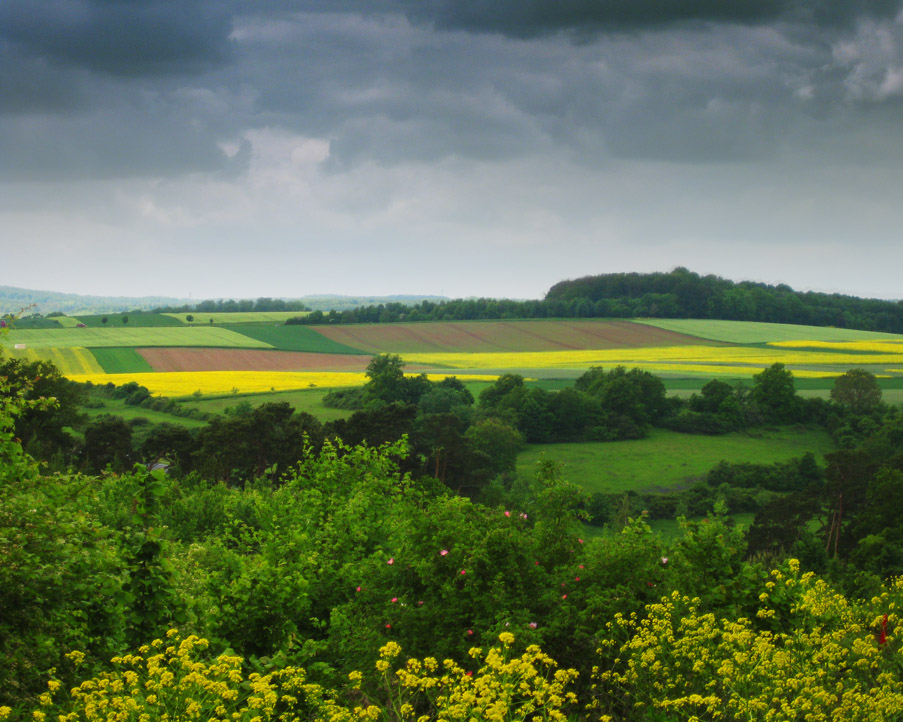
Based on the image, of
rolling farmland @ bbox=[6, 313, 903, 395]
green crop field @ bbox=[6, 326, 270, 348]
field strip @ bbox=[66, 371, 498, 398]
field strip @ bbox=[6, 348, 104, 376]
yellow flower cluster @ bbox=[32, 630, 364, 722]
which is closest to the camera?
yellow flower cluster @ bbox=[32, 630, 364, 722]

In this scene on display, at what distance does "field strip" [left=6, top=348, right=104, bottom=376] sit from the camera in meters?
76.3

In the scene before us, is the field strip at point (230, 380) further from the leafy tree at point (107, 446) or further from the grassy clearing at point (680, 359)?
the leafy tree at point (107, 446)

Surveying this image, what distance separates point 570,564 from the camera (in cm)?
954

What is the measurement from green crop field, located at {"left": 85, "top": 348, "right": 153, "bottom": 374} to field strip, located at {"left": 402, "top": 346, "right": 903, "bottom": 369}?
96.9ft

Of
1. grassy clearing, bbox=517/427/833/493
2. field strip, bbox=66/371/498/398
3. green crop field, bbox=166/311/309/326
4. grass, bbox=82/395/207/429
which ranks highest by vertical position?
green crop field, bbox=166/311/309/326

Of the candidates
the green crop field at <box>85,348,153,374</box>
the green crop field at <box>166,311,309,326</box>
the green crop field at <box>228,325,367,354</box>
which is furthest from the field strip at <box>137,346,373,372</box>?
the green crop field at <box>166,311,309,326</box>

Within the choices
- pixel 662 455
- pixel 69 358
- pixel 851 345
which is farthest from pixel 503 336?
pixel 69 358

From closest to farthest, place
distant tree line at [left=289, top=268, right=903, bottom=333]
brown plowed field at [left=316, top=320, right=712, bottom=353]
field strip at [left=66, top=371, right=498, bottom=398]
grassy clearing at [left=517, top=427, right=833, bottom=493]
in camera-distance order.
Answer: grassy clearing at [left=517, top=427, right=833, bottom=493]
field strip at [left=66, top=371, right=498, bottom=398]
brown plowed field at [left=316, top=320, right=712, bottom=353]
distant tree line at [left=289, top=268, right=903, bottom=333]

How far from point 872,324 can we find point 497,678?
140 m

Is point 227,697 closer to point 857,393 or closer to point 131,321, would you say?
point 857,393

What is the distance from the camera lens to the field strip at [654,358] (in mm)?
90250

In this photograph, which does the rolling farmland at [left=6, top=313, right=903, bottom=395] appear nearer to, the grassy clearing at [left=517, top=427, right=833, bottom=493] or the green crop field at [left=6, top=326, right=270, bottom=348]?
the green crop field at [left=6, top=326, right=270, bottom=348]

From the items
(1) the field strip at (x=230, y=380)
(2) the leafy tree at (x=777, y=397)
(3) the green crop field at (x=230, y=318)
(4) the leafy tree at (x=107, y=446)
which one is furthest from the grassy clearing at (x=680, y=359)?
(4) the leafy tree at (x=107, y=446)

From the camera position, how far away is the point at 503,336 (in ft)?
366
